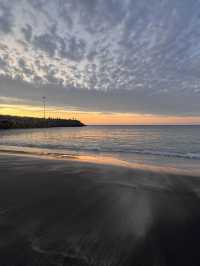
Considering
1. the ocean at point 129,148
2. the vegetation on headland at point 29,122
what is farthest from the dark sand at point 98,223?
the vegetation on headland at point 29,122

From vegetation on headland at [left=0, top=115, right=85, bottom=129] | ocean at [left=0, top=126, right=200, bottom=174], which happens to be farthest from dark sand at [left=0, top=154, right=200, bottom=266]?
vegetation on headland at [left=0, top=115, right=85, bottom=129]

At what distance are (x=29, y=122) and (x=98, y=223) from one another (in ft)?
343

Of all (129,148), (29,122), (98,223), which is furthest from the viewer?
(29,122)

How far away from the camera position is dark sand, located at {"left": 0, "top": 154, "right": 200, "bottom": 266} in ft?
8.02

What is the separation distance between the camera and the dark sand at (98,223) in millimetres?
2443

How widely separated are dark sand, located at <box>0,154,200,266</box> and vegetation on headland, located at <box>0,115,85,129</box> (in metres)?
85.5

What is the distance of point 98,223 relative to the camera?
10.9 ft

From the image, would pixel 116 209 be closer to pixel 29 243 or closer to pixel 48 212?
pixel 48 212

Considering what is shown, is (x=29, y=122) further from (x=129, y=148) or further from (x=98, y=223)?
(x=98, y=223)

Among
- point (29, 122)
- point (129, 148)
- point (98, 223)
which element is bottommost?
point (129, 148)

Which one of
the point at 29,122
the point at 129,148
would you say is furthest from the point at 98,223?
the point at 29,122

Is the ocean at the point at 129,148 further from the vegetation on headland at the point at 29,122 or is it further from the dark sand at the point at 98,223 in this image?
the vegetation on headland at the point at 29,122

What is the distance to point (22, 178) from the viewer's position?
20.6 ft

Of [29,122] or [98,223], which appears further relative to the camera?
[29,122]
